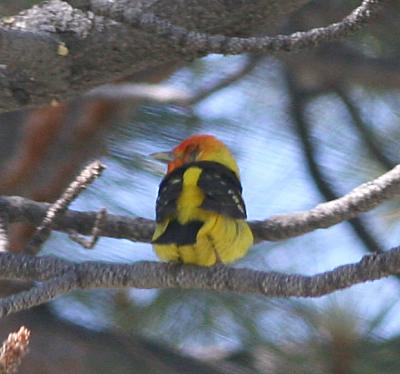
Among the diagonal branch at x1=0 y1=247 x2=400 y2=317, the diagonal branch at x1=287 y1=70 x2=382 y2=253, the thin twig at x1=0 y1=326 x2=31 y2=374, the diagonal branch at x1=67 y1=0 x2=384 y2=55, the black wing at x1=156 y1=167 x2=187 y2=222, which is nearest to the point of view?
the thin twig at x1=0 y1=326 x2=31 y2=374

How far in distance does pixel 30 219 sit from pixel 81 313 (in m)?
0.64

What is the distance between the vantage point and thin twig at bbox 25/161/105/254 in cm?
151

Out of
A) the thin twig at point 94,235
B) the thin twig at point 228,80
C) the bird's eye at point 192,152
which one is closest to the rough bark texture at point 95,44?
the thin twig at point 94,235

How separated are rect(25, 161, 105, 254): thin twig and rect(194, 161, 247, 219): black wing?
0.23 m

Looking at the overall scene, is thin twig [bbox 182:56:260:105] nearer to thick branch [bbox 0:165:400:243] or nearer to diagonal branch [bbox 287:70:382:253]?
diagonal branch [bbox 287:70:382:253]

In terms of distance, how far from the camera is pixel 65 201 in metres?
1.55

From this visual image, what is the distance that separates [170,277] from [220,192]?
37 centimetres

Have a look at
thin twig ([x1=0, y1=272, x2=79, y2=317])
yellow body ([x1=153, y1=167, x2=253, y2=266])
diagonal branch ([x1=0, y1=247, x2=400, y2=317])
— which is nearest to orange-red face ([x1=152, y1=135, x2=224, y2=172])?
yellow body ([x1=153, y1=167, x2=253, y2=266])

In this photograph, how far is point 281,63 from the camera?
2660 mm

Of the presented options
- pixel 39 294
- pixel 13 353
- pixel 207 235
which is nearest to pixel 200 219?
pixel 207 235

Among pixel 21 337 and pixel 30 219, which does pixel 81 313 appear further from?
pixel 21 337

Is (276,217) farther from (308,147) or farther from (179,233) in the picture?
(308,147)

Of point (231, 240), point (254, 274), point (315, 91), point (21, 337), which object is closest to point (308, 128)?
point (315, 91)

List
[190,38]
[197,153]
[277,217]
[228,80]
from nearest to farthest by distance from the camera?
[190,38] < [277,217] < [197,153] < [228,80]
